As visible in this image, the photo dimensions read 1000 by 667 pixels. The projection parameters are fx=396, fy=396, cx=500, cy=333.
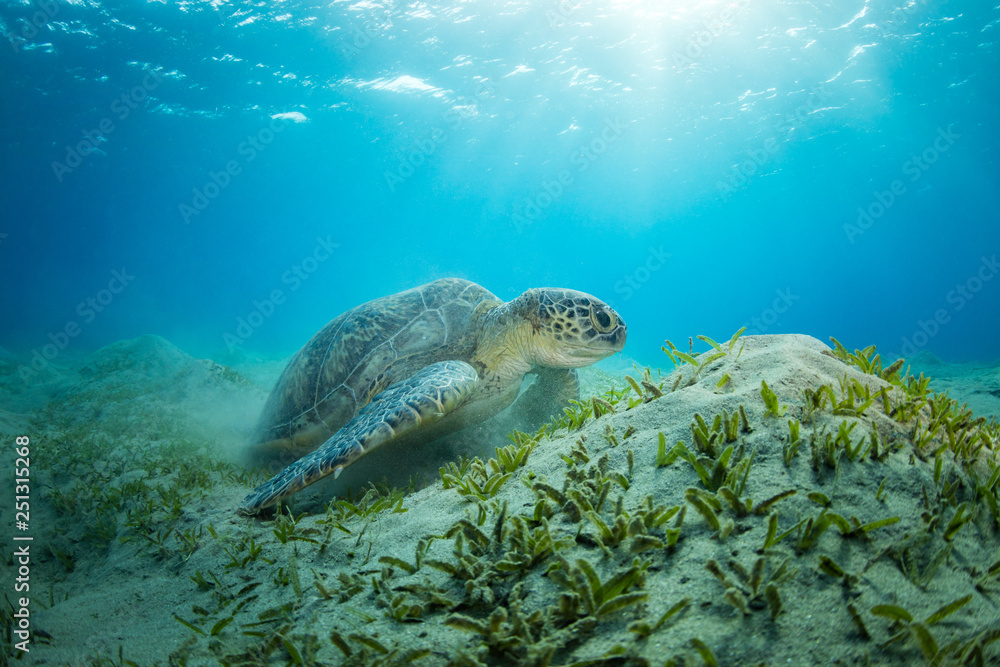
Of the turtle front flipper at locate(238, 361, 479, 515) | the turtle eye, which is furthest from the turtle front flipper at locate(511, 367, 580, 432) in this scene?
the turtle front flipper at locate(238, 361, 479, 515)

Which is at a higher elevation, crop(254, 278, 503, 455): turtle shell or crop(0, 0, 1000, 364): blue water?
crop(0, 0, 1000, 364): blue water

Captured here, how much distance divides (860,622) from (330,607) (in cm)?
154

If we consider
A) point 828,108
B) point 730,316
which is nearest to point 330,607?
point 828,108

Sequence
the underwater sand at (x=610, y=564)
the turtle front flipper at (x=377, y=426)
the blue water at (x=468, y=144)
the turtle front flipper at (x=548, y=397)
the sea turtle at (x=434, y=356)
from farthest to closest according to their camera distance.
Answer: the blue water at (x=468, y=144) < the turtle front flipper at (x=548, y=397) < the sea turtle at (x=434, y=356) < the turtle front flipper at (x=377, y=426) < the underwater sand at (x=610, y=564)

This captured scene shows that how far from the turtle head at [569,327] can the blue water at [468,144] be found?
6625mm

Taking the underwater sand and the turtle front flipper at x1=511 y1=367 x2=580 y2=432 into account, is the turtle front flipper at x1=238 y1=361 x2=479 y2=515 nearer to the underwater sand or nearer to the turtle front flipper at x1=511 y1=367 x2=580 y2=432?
the underwater sand

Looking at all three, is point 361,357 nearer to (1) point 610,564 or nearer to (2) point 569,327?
(2) point 569,327

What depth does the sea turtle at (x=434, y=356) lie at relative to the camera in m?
3.61

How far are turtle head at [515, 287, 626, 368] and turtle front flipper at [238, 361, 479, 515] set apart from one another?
802 mm

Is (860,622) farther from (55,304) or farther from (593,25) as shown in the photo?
(55,304)

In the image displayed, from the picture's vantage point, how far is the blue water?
63.1 feet

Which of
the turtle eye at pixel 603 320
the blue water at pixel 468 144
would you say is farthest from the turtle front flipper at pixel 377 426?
the blue water at pixel 468 144

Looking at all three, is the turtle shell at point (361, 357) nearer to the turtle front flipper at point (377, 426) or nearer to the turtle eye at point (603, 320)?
the turtle front flipper at point (377, 426)

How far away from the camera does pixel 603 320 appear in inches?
Answer: 143
